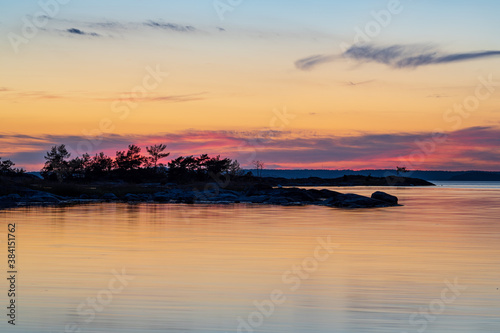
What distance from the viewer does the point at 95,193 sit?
244 feet

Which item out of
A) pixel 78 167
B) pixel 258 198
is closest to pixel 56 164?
pixel 78 167

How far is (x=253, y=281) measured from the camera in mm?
16938

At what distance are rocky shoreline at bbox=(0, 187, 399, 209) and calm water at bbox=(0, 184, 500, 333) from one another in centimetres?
2899

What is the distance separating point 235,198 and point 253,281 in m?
56.1

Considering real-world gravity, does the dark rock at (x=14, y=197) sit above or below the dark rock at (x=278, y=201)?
above

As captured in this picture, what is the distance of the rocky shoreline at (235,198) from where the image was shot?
197 ft

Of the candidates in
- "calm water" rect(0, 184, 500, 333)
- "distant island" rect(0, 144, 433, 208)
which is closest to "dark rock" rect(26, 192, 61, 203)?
"distant island" rect(0, 144, 433, 208)

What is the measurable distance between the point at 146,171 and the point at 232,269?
111 m

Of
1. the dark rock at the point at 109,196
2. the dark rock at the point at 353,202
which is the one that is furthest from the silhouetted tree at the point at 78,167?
the dark rock at the point at 353,202

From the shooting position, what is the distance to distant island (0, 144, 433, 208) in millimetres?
64438

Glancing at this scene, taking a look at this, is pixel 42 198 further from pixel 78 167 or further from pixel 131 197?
pixel 78 167

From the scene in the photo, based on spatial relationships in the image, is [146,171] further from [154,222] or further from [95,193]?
[154,222]

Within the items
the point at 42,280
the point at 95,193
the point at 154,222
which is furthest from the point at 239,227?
the point at 95,193

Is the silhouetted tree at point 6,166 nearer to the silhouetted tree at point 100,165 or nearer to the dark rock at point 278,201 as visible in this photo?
the silhouetted tree at point 100,165
